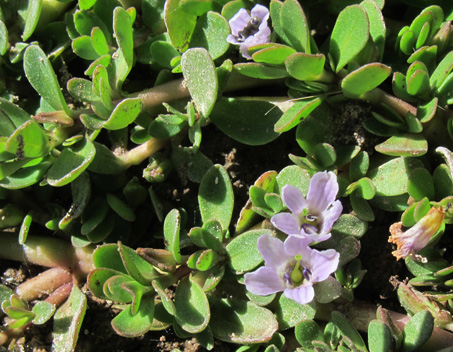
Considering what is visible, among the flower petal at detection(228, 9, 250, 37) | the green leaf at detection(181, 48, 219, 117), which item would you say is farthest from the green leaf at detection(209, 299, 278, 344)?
the flower petal at detection(228, 9, 250, 37)

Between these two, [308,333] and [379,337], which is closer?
[379,337]

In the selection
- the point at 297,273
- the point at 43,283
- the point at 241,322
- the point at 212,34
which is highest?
the point at 212,34

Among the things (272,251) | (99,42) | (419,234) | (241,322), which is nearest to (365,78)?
(419,234)

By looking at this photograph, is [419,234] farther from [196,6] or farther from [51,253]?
[51,253]

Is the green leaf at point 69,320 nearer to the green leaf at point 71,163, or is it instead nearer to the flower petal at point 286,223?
the green leaf at point 71,163

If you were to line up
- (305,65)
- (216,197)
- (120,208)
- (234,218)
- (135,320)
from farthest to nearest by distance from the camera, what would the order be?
(234,218), (120,208), (216,197), (135,320), (305,65)

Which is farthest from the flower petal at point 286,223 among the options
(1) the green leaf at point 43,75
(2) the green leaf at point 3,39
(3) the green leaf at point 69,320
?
(2) the green leaf at point 3,39

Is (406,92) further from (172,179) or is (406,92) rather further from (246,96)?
(172,179)
